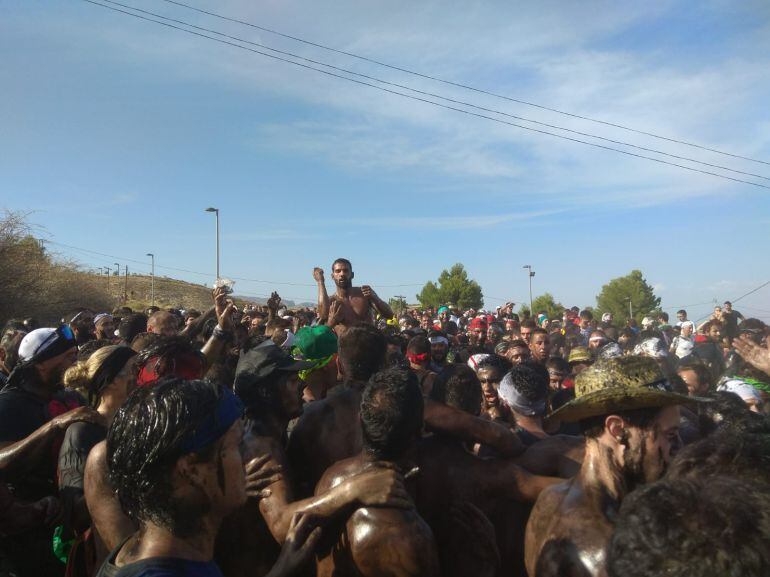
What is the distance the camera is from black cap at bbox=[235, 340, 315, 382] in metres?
3.31

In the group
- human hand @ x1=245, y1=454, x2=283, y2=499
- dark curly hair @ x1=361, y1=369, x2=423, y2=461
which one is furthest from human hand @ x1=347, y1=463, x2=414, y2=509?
human hand @ x1=245, y1=454, x2=283, y2=499

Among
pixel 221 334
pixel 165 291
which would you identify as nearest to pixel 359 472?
pixel 221 334

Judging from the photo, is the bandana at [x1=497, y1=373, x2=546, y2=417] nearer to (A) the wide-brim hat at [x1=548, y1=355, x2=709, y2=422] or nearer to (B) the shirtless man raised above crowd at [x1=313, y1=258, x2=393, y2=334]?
(A) the wide-brim hat at [x1=548, y1=355, x2=709, y2=422]

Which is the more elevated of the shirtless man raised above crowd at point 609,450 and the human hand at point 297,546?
the shirtless man raised above crowd at point 609,450

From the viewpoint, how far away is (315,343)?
4.32 m

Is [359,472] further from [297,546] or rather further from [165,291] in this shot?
[165,291]

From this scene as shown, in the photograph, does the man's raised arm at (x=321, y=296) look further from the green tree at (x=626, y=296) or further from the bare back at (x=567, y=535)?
the green tree at (x=626, y=296)

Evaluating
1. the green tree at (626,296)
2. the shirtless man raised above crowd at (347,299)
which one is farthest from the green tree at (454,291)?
the shirtless man raised above crowd at (347,299)

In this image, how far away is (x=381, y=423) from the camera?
2.60 m

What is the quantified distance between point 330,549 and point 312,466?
0.80 m

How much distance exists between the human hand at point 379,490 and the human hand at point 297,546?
0.22 meters

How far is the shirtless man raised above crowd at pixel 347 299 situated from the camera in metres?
7.66

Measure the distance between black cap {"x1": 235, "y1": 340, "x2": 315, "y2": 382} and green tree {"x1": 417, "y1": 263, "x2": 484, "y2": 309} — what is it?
53040 millimetres

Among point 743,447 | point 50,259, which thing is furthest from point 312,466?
point 50,259
